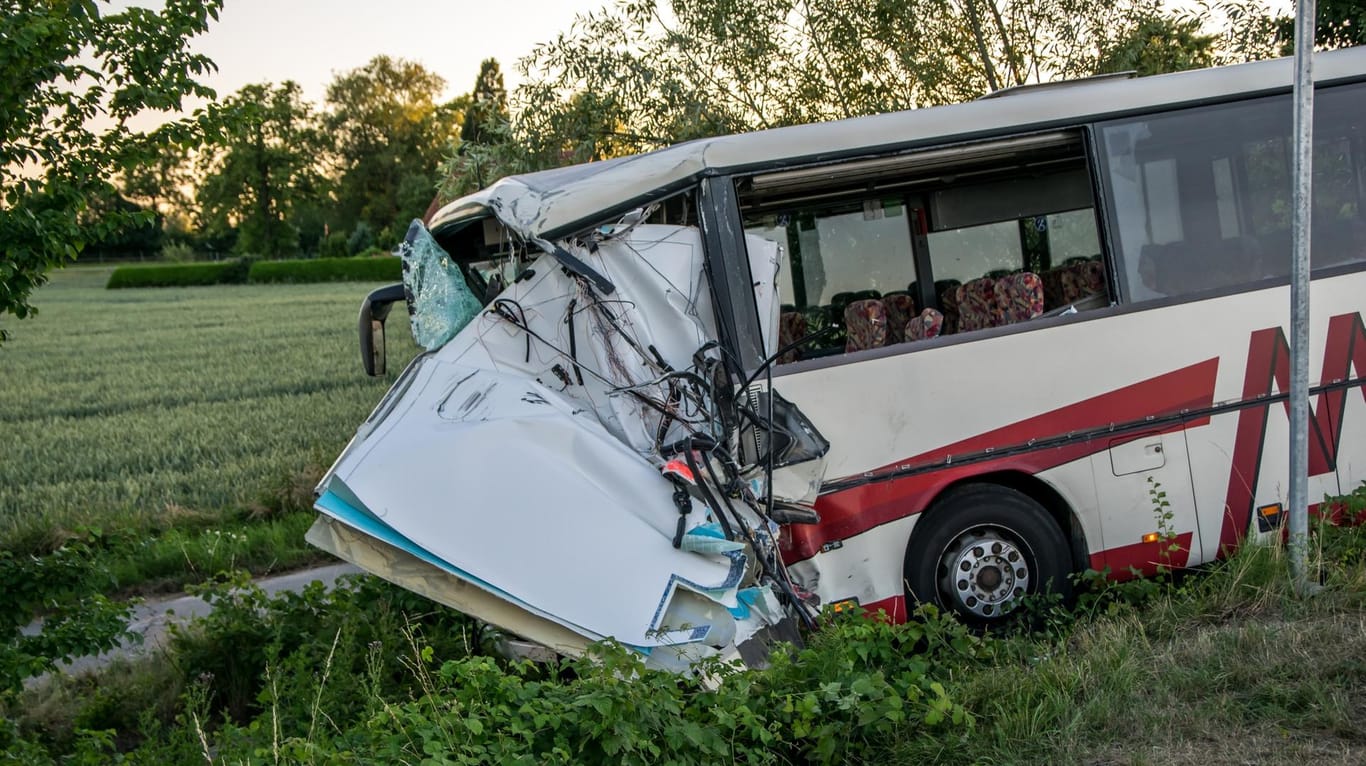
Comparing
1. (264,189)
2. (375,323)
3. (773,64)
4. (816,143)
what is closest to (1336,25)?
(773,64)

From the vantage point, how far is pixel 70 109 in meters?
5.93

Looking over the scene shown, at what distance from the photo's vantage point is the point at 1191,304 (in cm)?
631

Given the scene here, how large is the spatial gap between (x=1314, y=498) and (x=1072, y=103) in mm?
2547

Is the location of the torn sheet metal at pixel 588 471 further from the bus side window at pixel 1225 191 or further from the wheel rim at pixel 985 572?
the bus side window at pixel 1225 191

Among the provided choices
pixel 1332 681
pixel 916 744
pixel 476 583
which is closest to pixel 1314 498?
pixel 1332 681

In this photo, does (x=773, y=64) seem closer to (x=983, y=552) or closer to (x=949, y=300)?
(x=949, y=300)

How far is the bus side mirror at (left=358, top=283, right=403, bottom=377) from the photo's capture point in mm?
7207

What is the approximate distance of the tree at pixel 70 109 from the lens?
5426 millimetres

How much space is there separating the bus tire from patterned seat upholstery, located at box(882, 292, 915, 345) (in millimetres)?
1994

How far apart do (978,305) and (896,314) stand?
55cm

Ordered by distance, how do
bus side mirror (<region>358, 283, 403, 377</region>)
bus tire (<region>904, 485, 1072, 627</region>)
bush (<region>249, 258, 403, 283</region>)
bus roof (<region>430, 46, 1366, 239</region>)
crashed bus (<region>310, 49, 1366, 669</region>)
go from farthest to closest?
1. bush (<region>249, 258, 403, 283</region>)
2. bus side mirror (<region>358, 283, 403, 377</region>)
3. bus tire (<region>904, 485, 1072, 627</region>)
4. bus roof (<region>430, 46, 1366, 239</region>)
5. crashed bus (<region>310, 49, 1366, 669</region>)

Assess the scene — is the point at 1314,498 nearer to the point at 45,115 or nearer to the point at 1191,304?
the point at 1191,304

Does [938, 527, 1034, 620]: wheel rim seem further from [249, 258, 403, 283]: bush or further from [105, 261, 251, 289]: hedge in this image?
[105, 261, 251, 289]: hedge

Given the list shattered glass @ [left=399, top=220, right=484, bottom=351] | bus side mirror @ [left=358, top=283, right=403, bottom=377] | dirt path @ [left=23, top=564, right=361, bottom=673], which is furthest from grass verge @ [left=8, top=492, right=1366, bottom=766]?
bus side mirror @ [left=358, top=283, right=403, bottom=377]
